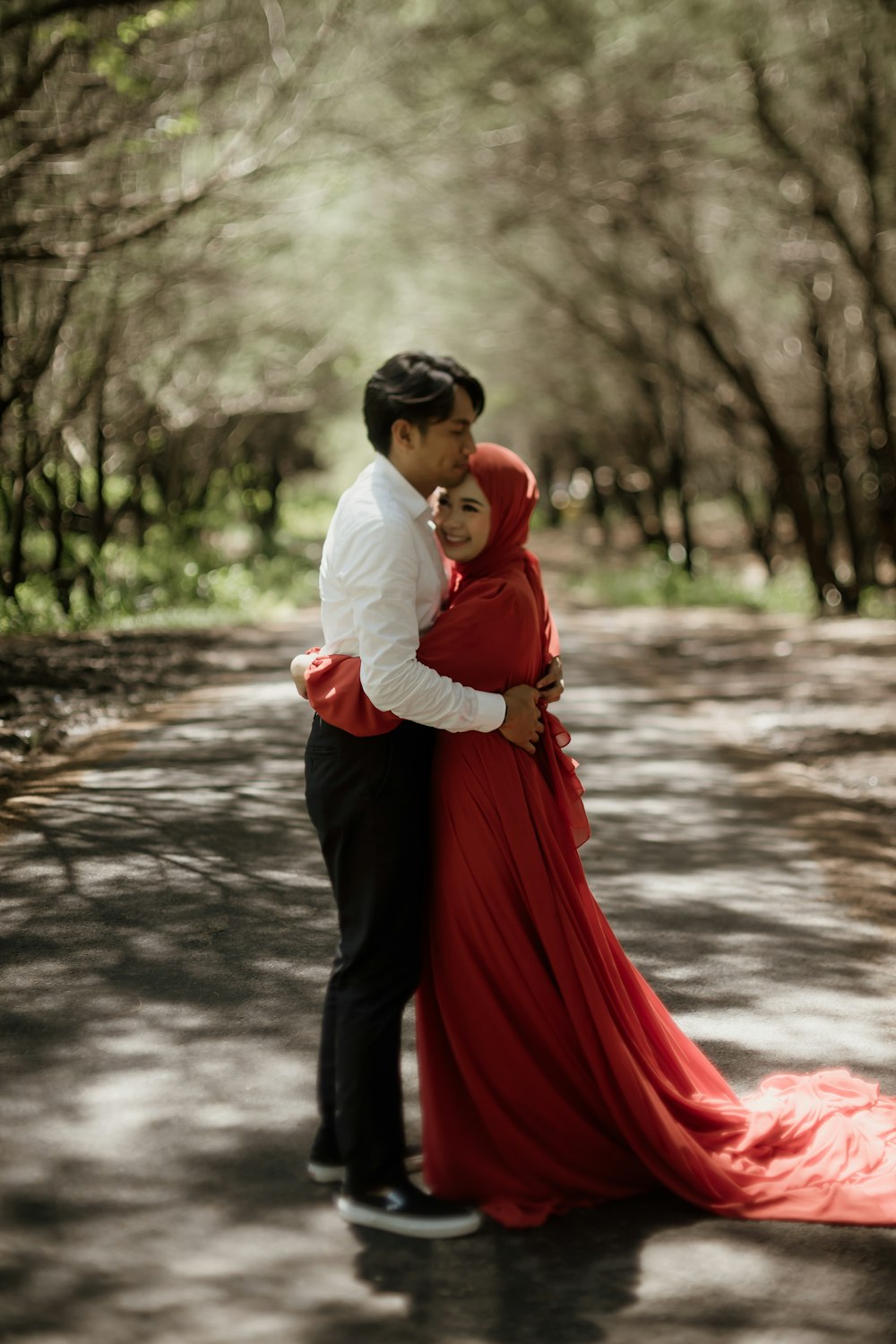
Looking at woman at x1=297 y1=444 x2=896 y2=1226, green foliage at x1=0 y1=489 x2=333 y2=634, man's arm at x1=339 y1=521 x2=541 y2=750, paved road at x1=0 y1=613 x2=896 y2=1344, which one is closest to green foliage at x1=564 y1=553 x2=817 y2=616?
green foliage at x1=0 y1=489 x2=333 y2=634

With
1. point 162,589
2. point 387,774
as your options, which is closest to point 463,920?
point 387,774

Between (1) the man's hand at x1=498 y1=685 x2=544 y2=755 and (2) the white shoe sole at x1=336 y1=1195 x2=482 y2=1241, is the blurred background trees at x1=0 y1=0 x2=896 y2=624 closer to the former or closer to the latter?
(1) the man's hand at x1=498 y1=685 x2=544 y2=755

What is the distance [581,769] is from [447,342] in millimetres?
21791

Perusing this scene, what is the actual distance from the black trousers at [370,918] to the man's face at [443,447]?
2.11 ft

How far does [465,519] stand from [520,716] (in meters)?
0.53

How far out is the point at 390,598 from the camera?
11.7 feet

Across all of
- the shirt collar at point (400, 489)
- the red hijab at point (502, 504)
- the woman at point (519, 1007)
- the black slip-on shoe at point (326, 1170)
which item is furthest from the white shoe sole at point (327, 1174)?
the shirt collar at point (400, 489)

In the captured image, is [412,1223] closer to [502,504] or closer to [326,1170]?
[326,1170]

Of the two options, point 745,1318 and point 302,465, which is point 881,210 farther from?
point 302,465

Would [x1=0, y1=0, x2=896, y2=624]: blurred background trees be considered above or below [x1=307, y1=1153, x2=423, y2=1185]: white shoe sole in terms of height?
above

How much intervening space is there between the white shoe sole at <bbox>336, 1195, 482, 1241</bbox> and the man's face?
71.6 inches

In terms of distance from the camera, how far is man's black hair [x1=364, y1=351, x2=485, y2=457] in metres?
3.67

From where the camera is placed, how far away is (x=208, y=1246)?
137 inches

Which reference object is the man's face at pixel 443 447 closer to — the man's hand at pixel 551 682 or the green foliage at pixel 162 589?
the man's hand at pixel 551 682
